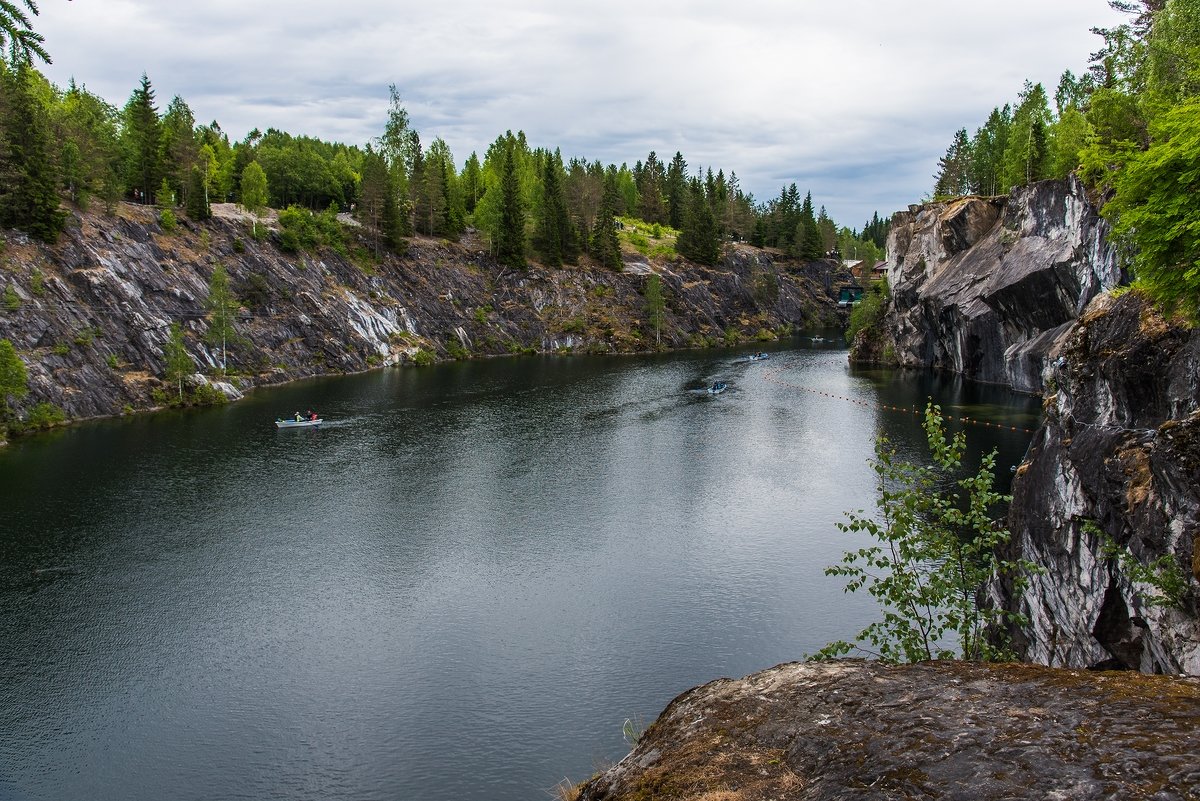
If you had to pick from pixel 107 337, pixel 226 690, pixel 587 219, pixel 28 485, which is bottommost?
pixel 226 690

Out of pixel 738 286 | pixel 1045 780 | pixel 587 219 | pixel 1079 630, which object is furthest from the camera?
pixel 738 286

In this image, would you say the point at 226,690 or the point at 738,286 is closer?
the point at 226,690

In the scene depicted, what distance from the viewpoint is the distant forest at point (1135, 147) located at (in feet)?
61.2

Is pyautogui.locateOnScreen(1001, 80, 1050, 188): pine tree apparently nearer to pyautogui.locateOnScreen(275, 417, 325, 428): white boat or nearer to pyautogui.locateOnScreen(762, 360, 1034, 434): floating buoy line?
pyautogui.locateOnScreen(762, 360, 1034, 434): floating buoy line

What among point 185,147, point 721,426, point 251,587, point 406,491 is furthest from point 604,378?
point 251,587

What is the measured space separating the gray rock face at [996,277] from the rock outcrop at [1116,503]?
149 ft

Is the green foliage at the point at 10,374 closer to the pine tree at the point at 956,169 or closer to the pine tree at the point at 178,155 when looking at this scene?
the pine tree at the point at 178,155

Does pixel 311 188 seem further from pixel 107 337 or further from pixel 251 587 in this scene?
pixel 251 587

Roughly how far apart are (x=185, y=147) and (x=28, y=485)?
69018mm

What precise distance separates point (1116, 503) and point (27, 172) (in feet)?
309

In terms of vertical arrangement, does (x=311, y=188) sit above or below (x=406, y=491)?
above

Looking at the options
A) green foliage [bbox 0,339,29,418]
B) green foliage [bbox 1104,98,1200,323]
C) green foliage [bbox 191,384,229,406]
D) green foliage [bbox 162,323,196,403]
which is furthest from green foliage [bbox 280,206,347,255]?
green foliage [bbox 1104,98,1200,323]

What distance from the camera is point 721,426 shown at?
74438 millimetres

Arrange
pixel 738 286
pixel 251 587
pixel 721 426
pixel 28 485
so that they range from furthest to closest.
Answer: pixel 738 286 < pixel 721 426 < pixel 28 485 < pixel 251 587
